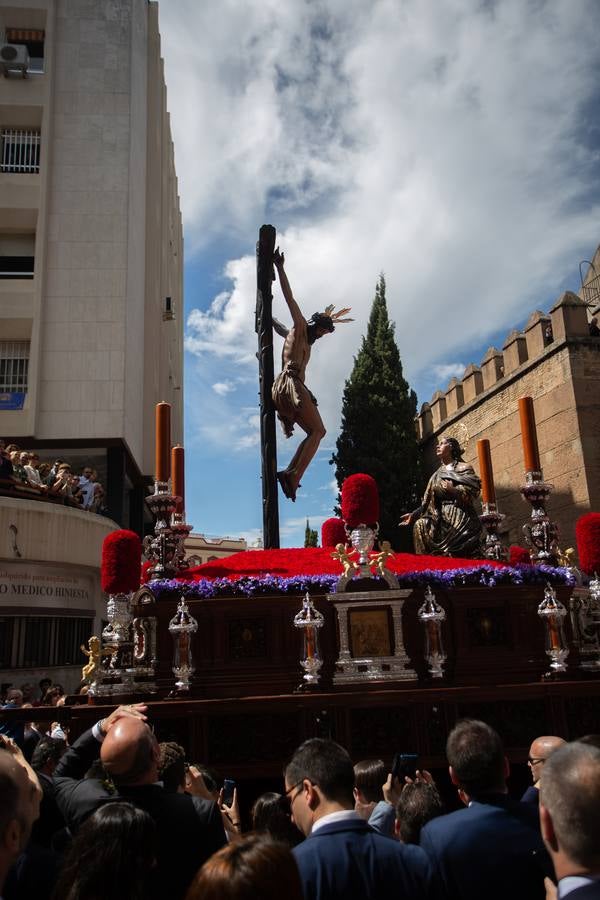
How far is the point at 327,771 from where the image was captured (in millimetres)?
2631

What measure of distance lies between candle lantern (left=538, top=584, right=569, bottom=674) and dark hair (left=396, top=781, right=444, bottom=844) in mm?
4980

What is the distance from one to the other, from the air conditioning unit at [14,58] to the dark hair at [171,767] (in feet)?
87.7

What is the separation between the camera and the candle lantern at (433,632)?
790 cm

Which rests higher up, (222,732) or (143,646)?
(143,646)

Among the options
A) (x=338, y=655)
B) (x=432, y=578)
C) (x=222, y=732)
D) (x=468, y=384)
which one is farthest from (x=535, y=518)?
(x=468, y=384)

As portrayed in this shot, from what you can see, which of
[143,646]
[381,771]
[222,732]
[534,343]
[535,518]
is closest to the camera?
[381,771]

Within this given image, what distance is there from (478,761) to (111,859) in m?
1.55

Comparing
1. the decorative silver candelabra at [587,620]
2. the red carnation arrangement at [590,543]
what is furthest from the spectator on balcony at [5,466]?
the decorative silver candelabra at [587,620]

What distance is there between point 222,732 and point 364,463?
20.6 metres

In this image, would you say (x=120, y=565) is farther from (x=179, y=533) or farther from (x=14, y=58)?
(x=14, y=58)

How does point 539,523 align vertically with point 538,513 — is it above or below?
below

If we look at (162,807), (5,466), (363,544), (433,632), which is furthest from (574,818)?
(5,466)

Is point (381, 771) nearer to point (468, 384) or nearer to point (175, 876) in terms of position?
point (175, 876)

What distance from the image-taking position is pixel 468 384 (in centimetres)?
2675
